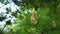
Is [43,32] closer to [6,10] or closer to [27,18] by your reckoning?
[27,18]

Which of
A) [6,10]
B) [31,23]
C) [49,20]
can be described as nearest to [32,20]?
[31,23]

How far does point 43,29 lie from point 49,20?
0.28 ft

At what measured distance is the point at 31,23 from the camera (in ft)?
4.98

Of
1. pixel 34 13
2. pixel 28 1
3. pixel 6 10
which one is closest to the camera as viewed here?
pixel 34 13

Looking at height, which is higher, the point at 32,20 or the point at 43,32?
the point at 32,20

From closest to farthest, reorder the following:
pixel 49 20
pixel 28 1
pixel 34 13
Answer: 1. pixel 34 13
2. pixel 49 20
3. pixel 28 1

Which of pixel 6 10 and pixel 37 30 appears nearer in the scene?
pixel 37 30

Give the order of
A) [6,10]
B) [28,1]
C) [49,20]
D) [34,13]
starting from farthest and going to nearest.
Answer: [6,10], [28,1], [49,20], [34,13]

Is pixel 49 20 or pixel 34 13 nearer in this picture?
Answer: pixel 34 13

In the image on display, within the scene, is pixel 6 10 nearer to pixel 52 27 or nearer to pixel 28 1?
pixel 28 1

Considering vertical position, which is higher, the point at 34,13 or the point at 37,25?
the point at 34,13

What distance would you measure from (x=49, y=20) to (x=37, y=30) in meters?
0.12

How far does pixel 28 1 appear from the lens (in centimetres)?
203

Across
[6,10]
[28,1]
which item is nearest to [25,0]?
[28,1]
